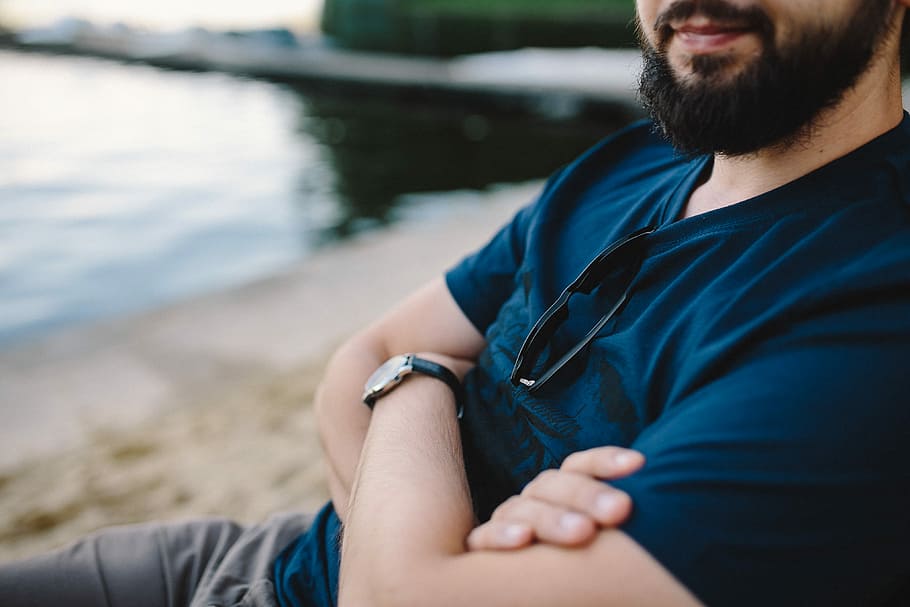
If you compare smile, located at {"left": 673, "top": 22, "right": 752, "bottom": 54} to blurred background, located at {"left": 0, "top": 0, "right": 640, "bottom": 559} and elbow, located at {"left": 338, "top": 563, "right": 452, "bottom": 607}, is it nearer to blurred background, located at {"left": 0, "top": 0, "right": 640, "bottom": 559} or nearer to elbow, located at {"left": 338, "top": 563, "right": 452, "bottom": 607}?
blurred background, located at {"left": 0, "top": 0, "right": 640, "bottom": 559}

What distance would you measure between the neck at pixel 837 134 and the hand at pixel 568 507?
1.36 ft

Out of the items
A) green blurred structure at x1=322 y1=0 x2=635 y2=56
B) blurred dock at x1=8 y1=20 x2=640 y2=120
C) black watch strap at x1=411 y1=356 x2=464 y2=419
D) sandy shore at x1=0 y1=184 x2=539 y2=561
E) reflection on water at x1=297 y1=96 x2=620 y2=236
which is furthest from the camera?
green blurred structure at x1=322 y1=0 x2=635 y2=56

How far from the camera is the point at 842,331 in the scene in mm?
766

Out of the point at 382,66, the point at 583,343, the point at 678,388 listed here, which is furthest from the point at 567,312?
the point at 382,66

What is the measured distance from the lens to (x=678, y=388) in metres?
0.87

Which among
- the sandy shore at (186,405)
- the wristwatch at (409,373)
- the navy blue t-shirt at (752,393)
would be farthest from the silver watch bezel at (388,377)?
the sandy shore at (186,405)

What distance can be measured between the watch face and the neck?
569mm

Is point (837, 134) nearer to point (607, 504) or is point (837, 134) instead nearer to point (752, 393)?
point (752, 393)

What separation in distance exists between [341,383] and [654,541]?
2.56ft

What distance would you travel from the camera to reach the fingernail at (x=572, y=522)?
2.52 feet

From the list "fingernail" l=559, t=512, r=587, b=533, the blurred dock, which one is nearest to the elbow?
"fingernail" l=559, t=512, r=587, b=533

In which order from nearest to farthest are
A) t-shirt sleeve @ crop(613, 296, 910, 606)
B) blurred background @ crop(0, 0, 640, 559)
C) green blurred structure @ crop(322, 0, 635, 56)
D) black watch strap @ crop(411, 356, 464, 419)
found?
1. t-shirt sleeve @ crop(613, 296, 910, 606)
2. black watch strap @ crop(411, 356, 464, 419)
3. blurred background @ crop(0, 0, 640, 559)
4. green blurred structure @ crop(322, 0, 635, 56)

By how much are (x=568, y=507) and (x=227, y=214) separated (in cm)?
734

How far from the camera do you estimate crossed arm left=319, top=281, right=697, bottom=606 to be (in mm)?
740
